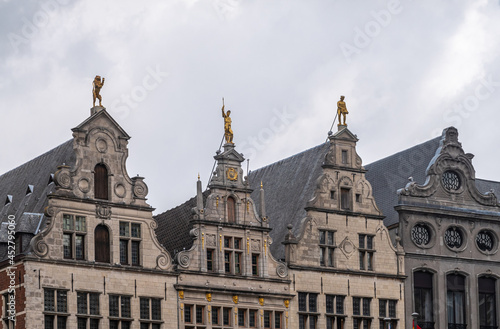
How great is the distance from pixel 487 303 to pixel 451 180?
6.86m

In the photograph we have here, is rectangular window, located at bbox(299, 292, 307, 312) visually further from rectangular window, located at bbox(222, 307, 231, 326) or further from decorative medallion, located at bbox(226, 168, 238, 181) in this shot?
decorative medallion, located at bbox(226, 168, 238, 181)

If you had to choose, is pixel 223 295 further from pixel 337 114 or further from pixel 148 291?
pixel 337 114

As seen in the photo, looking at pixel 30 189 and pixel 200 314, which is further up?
pixel 30 189

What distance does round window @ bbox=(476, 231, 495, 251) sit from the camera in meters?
76.0

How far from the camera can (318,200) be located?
236 feet

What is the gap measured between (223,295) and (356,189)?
9.70 meters

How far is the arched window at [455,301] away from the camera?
74.6 m

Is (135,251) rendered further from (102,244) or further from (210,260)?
(210,260)

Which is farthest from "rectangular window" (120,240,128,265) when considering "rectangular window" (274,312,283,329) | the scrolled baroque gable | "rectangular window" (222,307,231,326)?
the scrolled baroque gable

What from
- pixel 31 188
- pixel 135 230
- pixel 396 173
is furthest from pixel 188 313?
pixel 396 173

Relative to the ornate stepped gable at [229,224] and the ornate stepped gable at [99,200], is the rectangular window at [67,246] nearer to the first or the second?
the ornate stepped gable at [99,200]

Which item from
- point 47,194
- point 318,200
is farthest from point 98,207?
point 318,200

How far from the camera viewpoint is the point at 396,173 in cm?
7788

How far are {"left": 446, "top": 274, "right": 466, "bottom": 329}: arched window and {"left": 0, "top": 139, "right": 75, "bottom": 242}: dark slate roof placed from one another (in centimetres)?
2142
